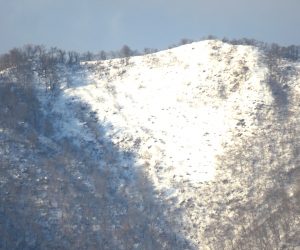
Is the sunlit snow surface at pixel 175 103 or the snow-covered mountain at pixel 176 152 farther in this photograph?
the sunlit snow surface at pixel 175 103

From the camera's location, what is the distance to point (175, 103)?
89.1 m

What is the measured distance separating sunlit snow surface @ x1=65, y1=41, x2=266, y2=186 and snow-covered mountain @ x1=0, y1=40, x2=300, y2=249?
0.61ft

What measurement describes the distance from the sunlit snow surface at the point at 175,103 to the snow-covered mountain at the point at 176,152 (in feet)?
0.61

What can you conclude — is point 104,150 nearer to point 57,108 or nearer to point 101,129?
point 101,129

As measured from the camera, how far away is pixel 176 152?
80.0 metres

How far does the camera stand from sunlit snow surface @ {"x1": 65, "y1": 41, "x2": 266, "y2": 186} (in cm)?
7900

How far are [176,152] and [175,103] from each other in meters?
12.1

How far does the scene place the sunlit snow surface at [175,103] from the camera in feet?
259

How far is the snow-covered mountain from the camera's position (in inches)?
2559

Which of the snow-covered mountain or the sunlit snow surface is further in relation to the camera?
the sunlit snow surface

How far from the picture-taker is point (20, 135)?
75.0 meters

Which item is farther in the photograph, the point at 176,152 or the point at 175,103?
the point at 175,103

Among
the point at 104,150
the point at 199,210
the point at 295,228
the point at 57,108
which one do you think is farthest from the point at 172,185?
the point at 57,108

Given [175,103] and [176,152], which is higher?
[175,103]
